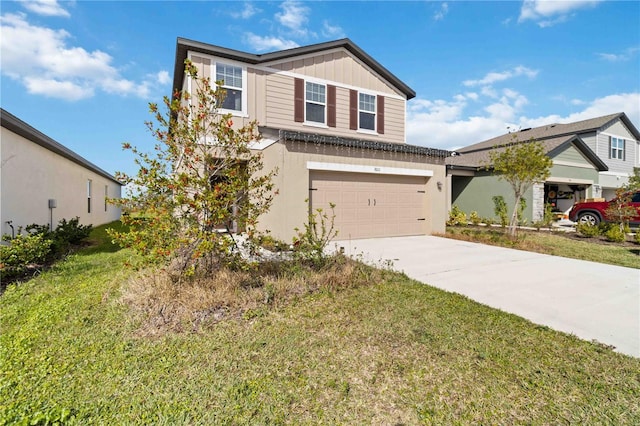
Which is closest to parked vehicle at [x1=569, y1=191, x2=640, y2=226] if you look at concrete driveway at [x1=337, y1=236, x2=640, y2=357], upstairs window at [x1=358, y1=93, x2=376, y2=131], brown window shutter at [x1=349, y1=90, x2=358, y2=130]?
concrete driveway at [x1=337, y1=236, x2=640, y2=357]

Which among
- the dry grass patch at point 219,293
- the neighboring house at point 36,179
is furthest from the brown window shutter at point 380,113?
the neighboring house at point 36,179

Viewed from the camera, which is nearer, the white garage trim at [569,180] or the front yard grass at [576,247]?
the front yard grass at [576,247]

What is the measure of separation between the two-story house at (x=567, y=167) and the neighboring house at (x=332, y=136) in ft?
14.0

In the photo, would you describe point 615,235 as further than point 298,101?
No

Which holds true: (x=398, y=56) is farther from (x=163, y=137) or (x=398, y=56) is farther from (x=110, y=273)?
(x=110, y=273)

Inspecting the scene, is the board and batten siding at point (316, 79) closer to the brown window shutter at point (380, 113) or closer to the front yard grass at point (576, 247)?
the brown window shutter at point (380, 113)

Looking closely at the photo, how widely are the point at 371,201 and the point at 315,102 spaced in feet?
14.3

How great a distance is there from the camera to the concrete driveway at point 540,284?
351 centimetres

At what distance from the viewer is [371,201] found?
9.95m

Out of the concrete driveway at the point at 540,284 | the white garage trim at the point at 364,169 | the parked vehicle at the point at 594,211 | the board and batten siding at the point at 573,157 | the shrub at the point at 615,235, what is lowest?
the concrete driveway at the point at 540,284

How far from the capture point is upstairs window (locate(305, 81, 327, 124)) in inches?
428

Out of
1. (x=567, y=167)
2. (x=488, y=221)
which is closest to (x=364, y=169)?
(x=488, y=221)

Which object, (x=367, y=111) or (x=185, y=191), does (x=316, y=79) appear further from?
(x=185, y=191)

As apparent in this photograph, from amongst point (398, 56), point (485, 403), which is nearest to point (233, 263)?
point (485, 403)
